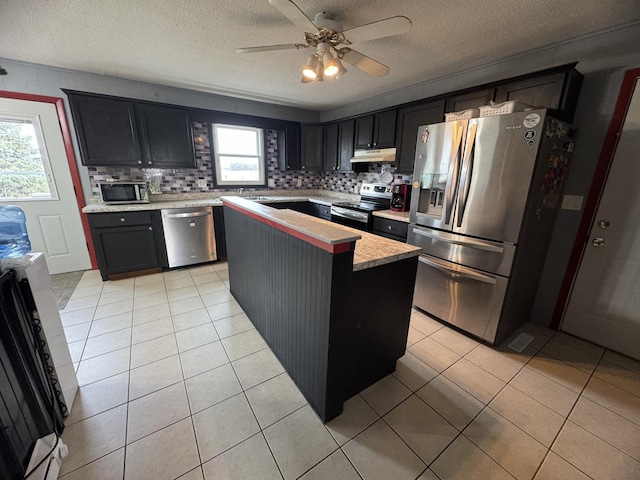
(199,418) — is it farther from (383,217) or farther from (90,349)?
(383,217)

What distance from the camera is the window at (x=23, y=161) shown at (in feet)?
9.16

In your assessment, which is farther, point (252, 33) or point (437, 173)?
point (437, 173)

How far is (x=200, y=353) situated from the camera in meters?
1.92

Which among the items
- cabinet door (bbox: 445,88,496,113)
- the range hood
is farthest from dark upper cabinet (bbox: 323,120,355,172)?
cabinet door (bbox: 445,88,496,113)

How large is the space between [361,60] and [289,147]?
264 cm

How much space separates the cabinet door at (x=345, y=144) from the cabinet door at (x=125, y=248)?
9.29 feet

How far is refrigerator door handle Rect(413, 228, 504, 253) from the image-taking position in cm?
193

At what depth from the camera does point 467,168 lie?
76.8 inches

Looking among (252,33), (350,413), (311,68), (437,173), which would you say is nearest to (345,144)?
(437,173)

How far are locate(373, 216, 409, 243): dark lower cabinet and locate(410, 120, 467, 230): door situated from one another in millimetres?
273

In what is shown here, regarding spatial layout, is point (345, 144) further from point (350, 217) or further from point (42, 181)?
point (42, 181)

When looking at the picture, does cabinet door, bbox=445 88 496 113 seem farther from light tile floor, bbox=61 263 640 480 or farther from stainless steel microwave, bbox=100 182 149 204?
stainless steel microwave, bbox=100 182 149 204

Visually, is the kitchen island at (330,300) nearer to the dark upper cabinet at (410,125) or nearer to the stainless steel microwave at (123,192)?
the dark upper cabinet at (410,125)

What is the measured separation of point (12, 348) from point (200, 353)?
1.02 metres
